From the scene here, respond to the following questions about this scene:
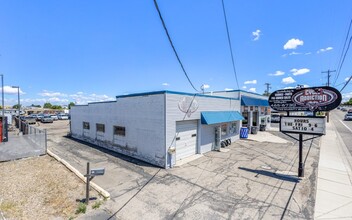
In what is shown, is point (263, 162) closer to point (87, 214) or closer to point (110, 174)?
point (110, 174)

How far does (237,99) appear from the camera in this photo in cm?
1945

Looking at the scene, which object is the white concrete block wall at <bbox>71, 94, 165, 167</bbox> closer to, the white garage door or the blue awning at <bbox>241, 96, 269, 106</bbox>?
the white garage door

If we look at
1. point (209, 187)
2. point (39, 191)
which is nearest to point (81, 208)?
point (39, 191)

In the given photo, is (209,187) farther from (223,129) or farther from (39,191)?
(223,129)

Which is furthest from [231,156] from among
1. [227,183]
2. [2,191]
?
[2,191]

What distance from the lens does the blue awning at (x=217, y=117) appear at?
13.2 m

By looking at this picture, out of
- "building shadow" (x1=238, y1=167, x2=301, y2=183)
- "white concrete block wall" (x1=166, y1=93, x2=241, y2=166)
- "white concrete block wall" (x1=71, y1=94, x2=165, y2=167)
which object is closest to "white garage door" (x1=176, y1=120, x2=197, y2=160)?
"white concrete block wall" (x1=166, y1=93, x2=241, y2=166)

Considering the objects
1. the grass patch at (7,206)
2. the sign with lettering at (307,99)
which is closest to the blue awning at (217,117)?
the sign with lettering at (307,99)

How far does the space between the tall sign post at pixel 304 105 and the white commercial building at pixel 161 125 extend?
4671mm

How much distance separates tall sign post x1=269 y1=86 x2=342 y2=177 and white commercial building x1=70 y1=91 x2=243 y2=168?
15.3 ft

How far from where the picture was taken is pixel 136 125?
488 inches

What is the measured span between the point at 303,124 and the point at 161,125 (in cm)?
741

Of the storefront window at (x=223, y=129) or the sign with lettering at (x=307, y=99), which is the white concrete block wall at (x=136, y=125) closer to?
the sign with lettering at (x=307, y=99)

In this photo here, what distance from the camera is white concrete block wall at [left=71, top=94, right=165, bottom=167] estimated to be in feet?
35.9
